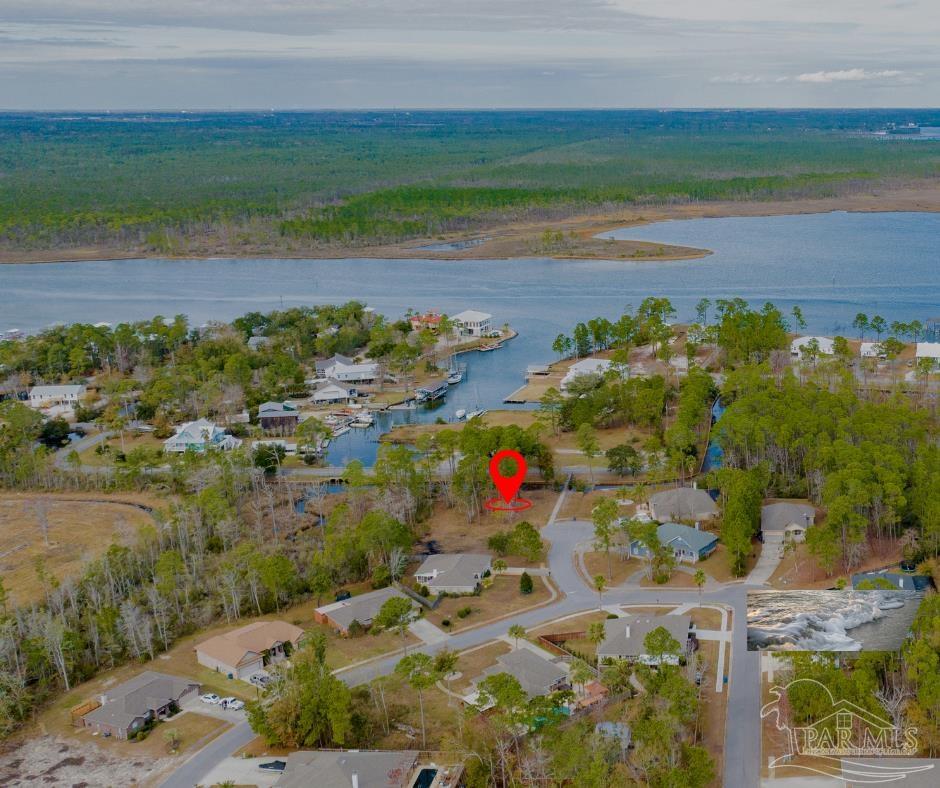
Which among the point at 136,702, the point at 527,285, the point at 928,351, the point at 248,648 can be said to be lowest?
the point at 136,702

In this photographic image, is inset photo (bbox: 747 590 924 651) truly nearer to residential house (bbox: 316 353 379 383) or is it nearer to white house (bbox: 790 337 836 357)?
white house (bbox: 790 337 836 357)

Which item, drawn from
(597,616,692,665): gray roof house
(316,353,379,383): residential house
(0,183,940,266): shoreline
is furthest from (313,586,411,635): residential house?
(0,183,940,266): shoreline

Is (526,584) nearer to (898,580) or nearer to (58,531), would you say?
(898,580)

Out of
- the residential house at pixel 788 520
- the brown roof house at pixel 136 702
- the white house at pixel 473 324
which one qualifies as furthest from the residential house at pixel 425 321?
the brown roof house at pixel 136 702

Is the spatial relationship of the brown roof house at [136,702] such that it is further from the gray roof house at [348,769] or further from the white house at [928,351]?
the white house at [928,351]

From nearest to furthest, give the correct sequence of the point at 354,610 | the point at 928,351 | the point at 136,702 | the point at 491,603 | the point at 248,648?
the point at 136,702 < the point at 248,648 < the point at 354,610 < the point at 491,603 < the point at 928,351

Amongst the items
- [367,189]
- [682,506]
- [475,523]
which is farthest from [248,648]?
[367,189]
